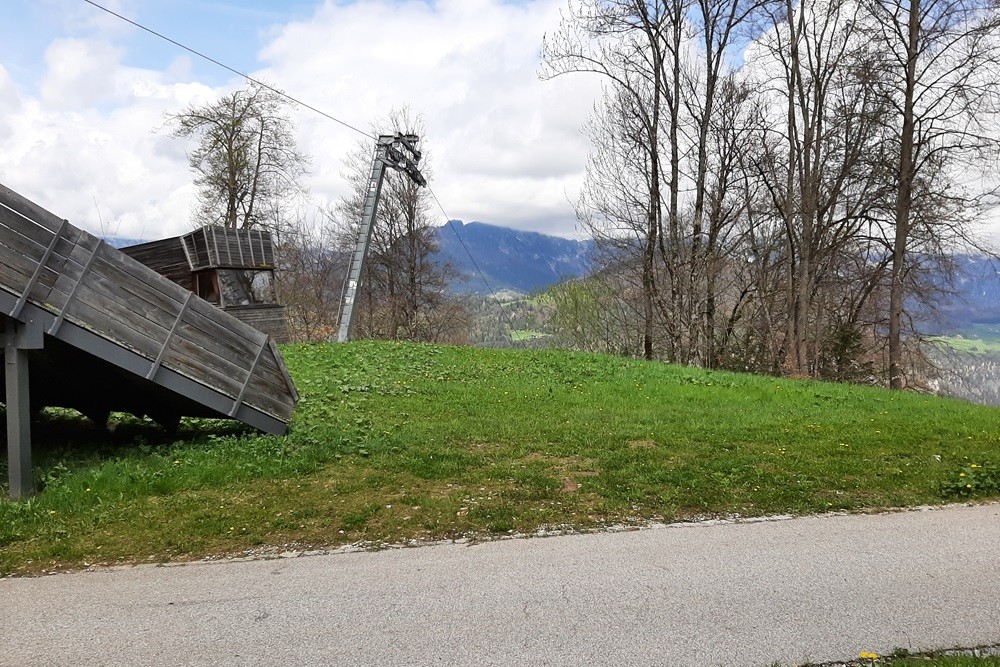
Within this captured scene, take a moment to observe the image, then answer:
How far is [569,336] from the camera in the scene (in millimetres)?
39938

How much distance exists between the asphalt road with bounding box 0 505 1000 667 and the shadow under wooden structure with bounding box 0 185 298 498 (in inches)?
125

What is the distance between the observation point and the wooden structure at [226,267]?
1014 inches

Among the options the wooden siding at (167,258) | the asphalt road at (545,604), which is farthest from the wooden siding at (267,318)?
the asphalt road at (545,604)

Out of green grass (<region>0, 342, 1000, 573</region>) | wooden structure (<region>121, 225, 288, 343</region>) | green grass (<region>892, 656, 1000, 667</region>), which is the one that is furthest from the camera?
wooden structure (<region>121, 225, 288, 343</region>)

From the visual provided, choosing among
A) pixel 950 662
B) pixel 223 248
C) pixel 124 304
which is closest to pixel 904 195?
pixel 950 662

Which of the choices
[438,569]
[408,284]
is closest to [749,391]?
[438,569]

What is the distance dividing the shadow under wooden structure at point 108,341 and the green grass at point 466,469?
2.09 ft

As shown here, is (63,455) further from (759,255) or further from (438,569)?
(759,255)

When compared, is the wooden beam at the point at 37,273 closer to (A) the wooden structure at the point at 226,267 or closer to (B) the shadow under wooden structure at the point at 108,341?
(B) the shadow under wooden structure at the point at 108,341

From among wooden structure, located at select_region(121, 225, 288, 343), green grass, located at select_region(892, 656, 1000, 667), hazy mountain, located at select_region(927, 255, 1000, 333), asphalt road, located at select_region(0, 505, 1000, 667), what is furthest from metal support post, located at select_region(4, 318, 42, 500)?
hazy mountain, located at select_region(927, 255, 1000, 333)

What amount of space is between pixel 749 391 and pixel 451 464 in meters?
9.40

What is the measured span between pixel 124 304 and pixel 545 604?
259 inches

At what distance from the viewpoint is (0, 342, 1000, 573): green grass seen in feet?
21.3

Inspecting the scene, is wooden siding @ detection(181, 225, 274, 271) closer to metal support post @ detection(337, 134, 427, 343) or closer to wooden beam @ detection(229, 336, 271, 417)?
metal support post @ detection(337, 134, 427, 343)
